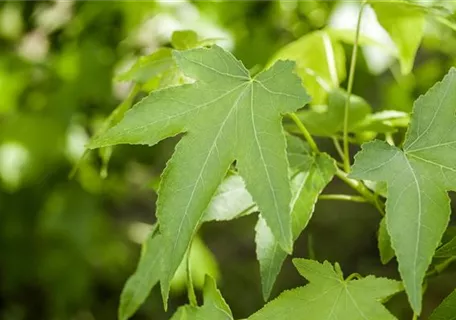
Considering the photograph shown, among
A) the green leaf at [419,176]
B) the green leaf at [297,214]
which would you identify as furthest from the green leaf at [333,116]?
the green leaf at [419,176]

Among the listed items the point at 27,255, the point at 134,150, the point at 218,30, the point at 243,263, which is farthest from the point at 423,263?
the point at 243,263

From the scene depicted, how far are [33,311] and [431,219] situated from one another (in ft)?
7.74

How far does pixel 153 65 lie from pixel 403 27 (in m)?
0.40

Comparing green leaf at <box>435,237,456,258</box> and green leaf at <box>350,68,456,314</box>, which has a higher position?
green leaf at <box>350,68,456,314</box>

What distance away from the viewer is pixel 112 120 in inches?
41.4

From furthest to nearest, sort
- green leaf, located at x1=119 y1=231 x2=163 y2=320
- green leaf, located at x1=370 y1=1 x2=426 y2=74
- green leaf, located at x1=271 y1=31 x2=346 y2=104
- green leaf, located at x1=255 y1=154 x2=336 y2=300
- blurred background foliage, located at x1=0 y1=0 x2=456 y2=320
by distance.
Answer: blurred background foliage, located at x1=0 y1=0 x2=456 y2=320, green leaf, located at x1=271 y1=31 x2=346 y2=104, green leaf, located at x1=370 y1=1 x2=426 y2=74, green leaf, located at x1=119 y1=231 x2=163 y2=320, green leaf, located at x1=255 y1=154 x2=336 y2=300

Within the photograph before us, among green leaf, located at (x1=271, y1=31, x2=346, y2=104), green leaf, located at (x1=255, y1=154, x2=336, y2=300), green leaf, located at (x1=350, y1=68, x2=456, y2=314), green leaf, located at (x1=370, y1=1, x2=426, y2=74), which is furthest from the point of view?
green leaf, located at (x1=271, y1=31, x2=346, y2=104)

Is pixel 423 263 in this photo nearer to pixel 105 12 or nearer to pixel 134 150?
pixel 105 12

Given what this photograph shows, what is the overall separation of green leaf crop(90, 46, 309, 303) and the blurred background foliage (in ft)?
0.65

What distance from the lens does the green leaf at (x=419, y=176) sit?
695mm

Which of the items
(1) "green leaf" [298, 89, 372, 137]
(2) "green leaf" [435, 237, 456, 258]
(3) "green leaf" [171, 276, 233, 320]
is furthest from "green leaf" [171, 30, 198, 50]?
(2) "green leaf" [435, 237, 456, 258]

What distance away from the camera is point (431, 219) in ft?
2.35

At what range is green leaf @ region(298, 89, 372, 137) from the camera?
1.04 metres

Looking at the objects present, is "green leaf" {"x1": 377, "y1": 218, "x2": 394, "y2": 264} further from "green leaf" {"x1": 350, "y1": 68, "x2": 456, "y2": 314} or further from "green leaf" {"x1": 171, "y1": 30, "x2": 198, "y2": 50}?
"green leaf" {"x1": 171, "y1": 30, "x2": 198, "y2": 50}
